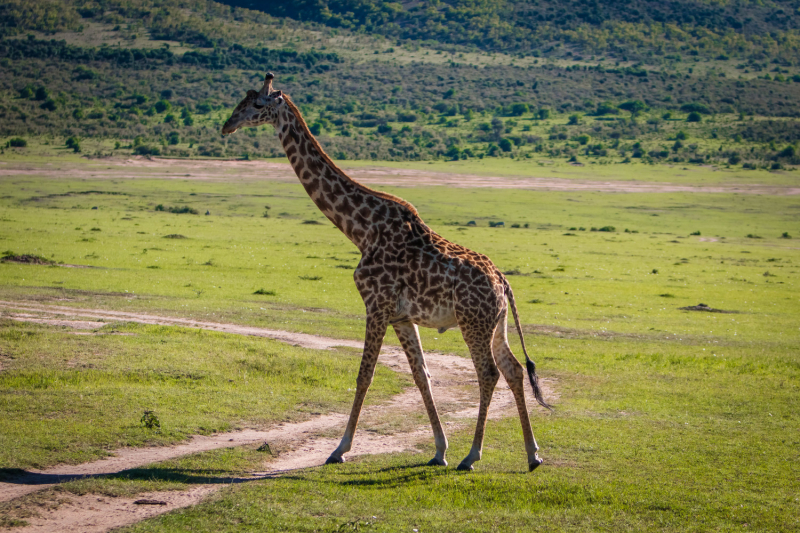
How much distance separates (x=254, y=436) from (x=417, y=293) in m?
3.17

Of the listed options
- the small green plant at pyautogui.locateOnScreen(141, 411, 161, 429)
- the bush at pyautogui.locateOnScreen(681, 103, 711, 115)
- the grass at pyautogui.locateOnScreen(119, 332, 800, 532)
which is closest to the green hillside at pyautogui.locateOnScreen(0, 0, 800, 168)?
the bush at pyautogui.locateOnScreen(681, 103, 711, 115)

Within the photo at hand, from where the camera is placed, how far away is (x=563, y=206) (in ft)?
189

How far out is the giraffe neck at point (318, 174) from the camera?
36.3 feet

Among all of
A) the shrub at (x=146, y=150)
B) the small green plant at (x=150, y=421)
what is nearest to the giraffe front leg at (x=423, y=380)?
the small green plant at (x=150, y=421)

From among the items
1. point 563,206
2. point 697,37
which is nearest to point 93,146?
point 563,206

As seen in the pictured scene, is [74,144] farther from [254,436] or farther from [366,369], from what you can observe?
[366,369]

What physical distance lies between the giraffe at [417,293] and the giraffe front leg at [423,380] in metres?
0.01

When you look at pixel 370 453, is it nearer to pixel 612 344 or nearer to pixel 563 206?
pixel 612 344

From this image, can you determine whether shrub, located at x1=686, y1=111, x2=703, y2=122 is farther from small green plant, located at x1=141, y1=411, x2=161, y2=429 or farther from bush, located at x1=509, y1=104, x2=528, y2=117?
small green plant, located at x1=141, y1=411, x2=161, y2=429

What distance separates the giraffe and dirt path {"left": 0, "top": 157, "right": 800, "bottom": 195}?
52070 millimetres

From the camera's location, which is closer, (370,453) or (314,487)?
(314,487)

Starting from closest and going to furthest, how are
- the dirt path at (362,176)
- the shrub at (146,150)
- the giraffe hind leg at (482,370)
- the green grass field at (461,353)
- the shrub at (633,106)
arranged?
the green grass field at (461,353)
the giraffe hind leg at (482,370)
the dirt path at (362,176)
the shrub at (146,150)
the shrub at (633,106)

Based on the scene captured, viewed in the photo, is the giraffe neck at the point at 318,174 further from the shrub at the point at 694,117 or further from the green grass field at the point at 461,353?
the shrub at the point at 694,117

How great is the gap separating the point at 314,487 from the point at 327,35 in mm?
146130
